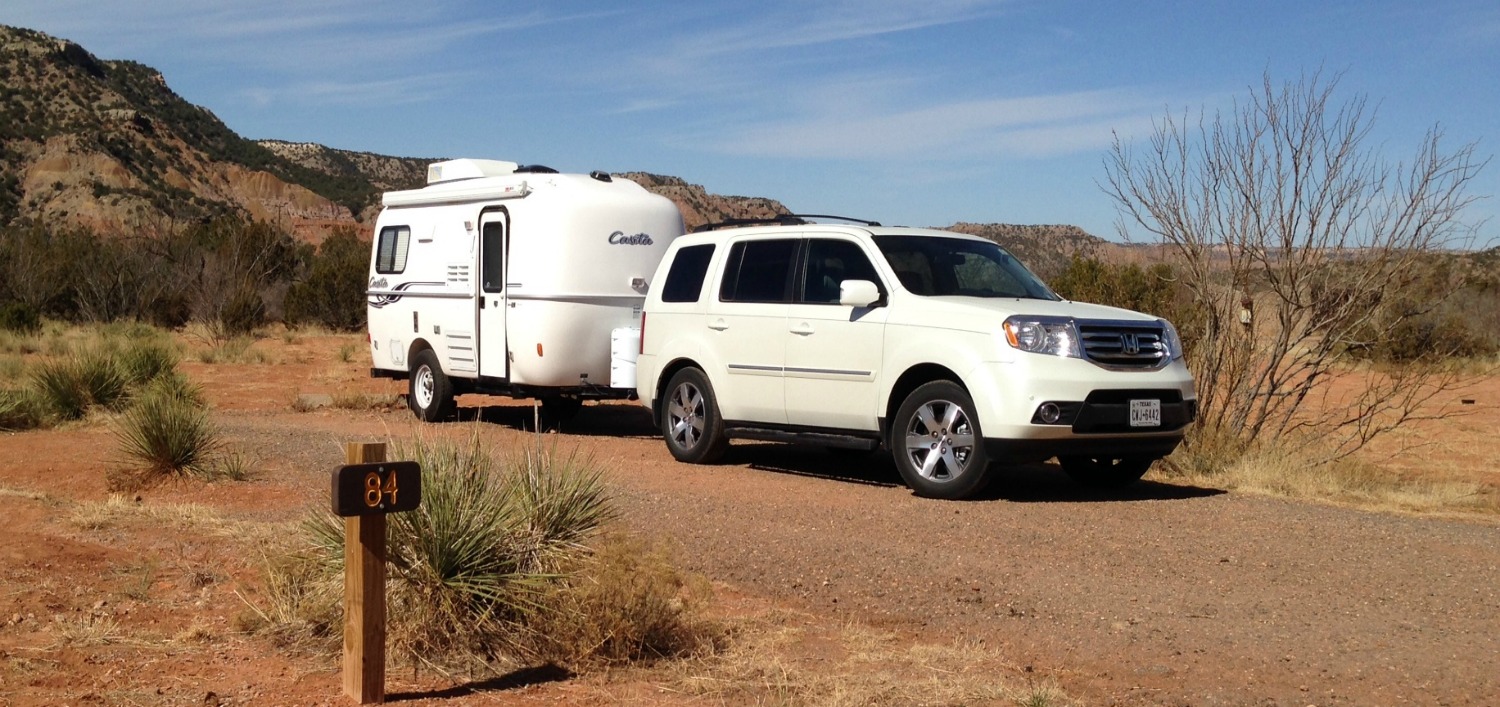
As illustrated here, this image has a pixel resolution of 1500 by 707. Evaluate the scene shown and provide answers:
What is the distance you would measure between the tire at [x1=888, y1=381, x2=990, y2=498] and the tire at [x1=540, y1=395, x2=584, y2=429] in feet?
22.1

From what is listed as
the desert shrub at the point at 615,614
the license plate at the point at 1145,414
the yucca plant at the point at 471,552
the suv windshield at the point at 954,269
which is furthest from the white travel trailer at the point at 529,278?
the desert shrub at the point at 615,614

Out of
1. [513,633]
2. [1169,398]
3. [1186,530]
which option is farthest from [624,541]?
[1169,398]

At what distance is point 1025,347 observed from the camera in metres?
9.27

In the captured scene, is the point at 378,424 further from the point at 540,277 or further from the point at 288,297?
the point at 288,297

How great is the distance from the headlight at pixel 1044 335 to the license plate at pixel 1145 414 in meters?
0.55

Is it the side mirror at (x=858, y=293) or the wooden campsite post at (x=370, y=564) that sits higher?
the side mirror at (x=858, y=293)

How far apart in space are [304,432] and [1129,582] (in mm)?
9466

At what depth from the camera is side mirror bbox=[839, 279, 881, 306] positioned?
10.0 meters

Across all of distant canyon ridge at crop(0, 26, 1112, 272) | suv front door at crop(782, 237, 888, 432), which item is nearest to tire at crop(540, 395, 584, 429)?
suv front door at crop(782, 237, 888, 432)

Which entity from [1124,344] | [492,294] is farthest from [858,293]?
[492,294]

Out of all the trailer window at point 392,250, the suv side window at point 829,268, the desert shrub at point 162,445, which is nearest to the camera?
the desert shrub at point 162,445

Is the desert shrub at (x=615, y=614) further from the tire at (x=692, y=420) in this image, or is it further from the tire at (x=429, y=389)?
the tire at (x=429, y=389)

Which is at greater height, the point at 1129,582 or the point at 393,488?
the point at 393,488

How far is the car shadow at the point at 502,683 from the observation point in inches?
206
